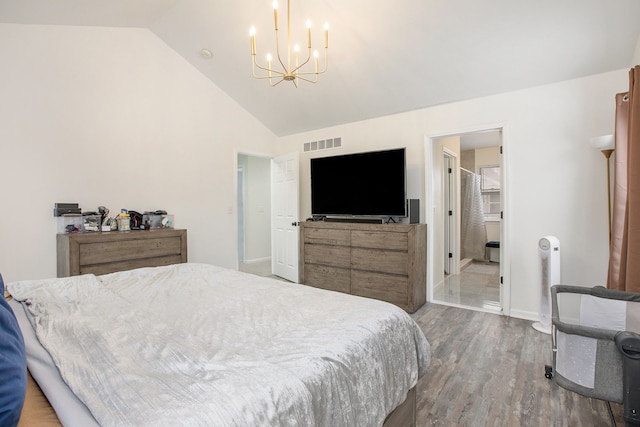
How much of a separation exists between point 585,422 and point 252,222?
222 inches

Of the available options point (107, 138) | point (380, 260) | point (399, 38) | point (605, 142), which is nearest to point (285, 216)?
point (380, 260)

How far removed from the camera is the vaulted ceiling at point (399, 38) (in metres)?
2.50

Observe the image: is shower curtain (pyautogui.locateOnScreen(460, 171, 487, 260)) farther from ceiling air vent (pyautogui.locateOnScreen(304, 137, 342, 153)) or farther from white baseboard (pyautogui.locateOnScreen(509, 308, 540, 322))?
white baseboard (pyautogui.locateOnScreen(509, 308, 540, 322))

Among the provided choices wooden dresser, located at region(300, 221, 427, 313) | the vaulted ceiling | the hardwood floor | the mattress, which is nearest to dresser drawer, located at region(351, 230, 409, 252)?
wooden dresser, located at region(300, 221, 427, 313)

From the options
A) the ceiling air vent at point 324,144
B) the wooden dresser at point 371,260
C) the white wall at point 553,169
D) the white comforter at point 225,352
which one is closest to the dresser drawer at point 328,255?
the wooden dresser at point 371,260

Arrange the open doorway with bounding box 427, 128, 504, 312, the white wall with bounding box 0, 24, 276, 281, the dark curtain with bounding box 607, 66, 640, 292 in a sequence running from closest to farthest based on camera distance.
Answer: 1. the dark curtain with bounding box 607, 66, 640, 292
2. the white wall with bounding box 0, 24, 276, 281
3. the open doorway with bounding box 427, 128, 504, 312

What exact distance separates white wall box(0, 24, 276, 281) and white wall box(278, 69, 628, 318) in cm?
315

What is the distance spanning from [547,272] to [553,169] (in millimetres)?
1008

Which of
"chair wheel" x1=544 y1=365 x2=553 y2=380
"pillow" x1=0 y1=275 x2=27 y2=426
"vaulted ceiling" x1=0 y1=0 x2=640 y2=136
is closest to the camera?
"pillow" x1=0 y1=275 x2=27 y2=426

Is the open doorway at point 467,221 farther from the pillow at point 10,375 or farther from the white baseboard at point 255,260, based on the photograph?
the pillow at point 10,375

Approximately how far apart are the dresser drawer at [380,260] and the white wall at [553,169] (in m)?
1.09

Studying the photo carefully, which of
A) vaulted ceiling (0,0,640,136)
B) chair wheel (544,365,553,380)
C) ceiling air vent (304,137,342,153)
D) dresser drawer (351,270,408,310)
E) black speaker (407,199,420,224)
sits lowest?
chair wheel (544,365,553,380)

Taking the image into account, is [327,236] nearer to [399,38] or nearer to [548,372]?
[399,38]

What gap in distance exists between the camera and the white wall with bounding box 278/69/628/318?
9.42 ft
